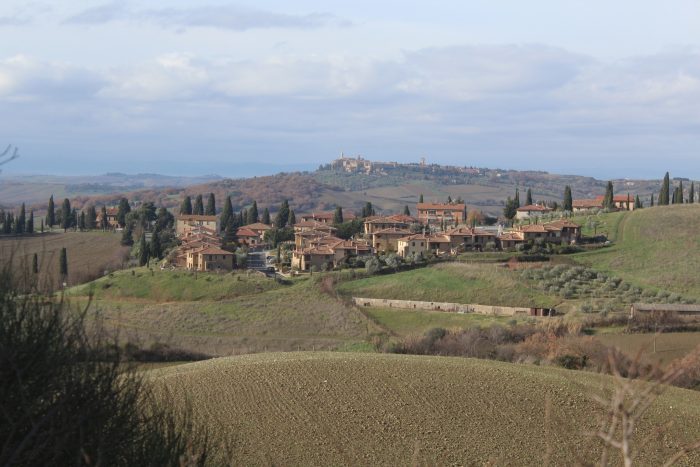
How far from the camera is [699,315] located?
43.2 metres

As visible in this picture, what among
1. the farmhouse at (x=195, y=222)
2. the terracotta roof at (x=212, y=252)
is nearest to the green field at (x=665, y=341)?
the terracotta roof at (x=212, y=252)

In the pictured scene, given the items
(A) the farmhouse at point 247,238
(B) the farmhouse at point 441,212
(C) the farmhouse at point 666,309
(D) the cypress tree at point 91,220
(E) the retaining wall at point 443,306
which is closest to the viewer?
(C) the farmhouse at point 666,309

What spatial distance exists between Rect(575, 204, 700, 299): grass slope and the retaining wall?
10144 millimetres

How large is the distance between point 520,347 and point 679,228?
40.3 meters

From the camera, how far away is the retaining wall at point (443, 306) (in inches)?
1930

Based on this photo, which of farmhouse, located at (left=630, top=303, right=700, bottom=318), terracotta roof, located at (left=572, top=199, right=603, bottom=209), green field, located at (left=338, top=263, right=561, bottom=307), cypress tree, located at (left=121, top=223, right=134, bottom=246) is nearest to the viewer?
farmhouse, located at (left=630, top=303, right=700, bottom=318)

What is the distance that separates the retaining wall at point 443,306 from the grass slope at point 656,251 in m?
10.1

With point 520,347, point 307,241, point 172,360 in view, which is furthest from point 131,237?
point 520,347

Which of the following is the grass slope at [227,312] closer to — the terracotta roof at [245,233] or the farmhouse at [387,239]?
the farmhouse at [387,239]

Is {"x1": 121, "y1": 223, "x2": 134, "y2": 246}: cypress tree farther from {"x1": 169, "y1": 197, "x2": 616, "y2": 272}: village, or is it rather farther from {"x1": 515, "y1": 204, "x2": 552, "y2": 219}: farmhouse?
{"x1": 515, "y1": 204, "x2": 552, "y2": 219}: farmhouse

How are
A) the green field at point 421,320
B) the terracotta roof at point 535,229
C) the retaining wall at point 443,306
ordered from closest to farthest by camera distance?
the green field at point 421,320 < the retaining wall at point 443,306 < the terracotta roof at point 535,229

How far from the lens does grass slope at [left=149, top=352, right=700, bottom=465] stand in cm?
1978

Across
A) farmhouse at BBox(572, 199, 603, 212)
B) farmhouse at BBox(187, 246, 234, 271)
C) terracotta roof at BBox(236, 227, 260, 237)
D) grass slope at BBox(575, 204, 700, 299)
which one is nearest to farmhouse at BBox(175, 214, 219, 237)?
terracotta roof at BBox(236, 227, 260, 237)

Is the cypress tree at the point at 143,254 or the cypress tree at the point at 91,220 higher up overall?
the cypress tree at the point at 91,220
